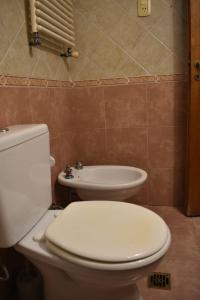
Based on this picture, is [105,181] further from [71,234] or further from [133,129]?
[71,234]

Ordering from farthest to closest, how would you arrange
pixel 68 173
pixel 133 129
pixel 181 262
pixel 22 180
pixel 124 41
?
pixel 133 129 < pixel 124 41 < pixel 68 173 < pixel 181 262 < pixel 22 180

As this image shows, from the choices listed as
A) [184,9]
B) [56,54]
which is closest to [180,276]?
[56,54]

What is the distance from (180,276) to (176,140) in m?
0.92

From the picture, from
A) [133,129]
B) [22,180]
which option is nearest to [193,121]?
[133,129]

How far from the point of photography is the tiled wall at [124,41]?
1784 millimetres

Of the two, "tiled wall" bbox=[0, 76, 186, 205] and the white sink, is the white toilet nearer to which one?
the white sink

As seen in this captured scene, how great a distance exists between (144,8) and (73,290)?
1686 mm

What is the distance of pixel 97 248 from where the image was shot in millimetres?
833

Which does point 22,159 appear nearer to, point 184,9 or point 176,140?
point 176,140

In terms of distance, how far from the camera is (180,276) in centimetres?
135

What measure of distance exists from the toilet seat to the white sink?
446 millimetres

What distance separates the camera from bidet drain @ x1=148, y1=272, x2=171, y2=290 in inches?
50.8

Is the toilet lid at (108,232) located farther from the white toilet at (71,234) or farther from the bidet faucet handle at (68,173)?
the bidet faucet handle at (68,173)

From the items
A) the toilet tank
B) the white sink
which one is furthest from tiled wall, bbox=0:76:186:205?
the toilet tank
